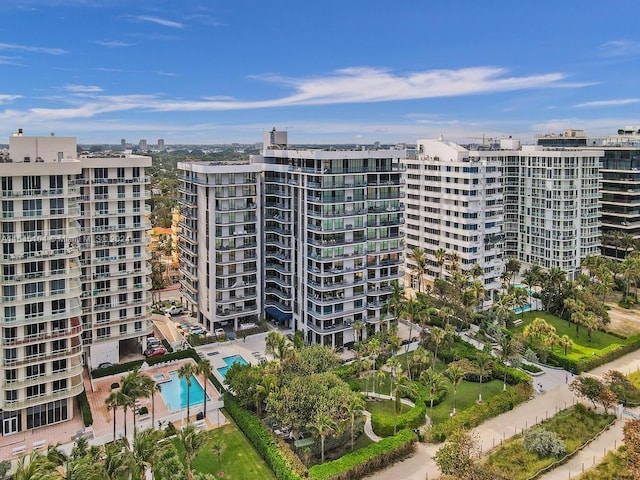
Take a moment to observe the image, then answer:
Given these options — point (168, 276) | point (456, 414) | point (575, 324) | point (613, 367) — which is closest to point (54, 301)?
point (456, 414)

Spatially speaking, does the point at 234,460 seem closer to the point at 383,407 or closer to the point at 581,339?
the point at 383,407

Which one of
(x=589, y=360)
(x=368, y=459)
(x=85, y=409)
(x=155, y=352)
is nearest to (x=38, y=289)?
(x=85, y=409)

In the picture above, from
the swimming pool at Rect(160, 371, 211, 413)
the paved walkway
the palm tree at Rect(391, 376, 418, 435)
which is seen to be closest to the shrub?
the paved walkway

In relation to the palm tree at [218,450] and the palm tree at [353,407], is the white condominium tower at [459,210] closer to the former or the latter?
the palm tree at [353,407]

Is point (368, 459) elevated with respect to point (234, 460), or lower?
elevated

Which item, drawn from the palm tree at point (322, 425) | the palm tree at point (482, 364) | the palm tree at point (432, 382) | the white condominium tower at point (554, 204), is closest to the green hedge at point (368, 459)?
the palm tree at point (322, 425)

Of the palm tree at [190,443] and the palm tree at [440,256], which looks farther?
the palm tree at [440,256]

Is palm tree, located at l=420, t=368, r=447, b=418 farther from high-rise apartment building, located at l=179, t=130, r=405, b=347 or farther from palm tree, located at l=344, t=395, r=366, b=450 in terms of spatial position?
high-rise apartment building, located at l=179, t=130, r=405, b=347
